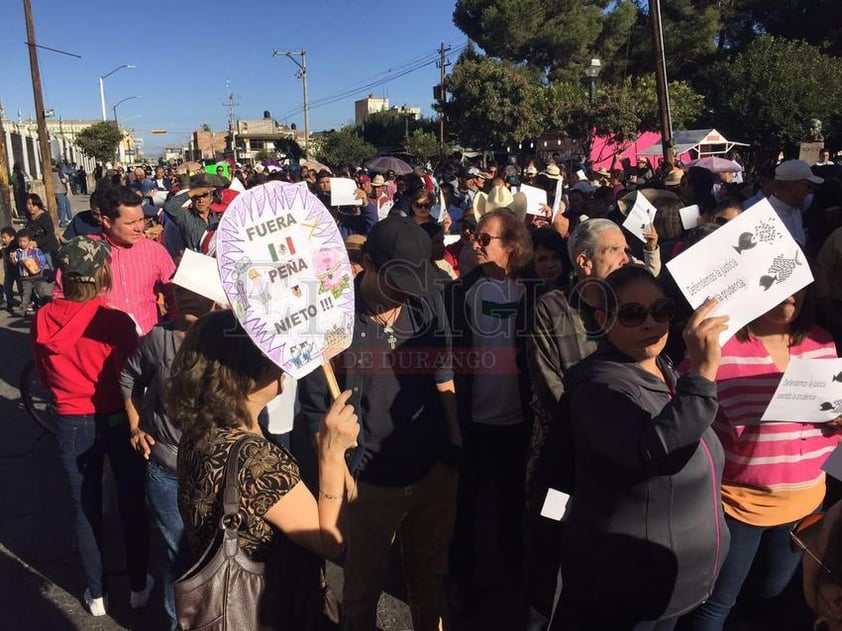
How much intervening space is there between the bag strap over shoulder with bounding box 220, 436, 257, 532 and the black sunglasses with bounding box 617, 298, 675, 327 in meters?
1.16

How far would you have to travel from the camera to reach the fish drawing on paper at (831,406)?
2.20 metres

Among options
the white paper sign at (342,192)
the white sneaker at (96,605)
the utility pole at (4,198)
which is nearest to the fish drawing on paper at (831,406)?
the white sneaker at (96,605)

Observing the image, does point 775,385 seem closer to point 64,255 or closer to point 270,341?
point 270,341

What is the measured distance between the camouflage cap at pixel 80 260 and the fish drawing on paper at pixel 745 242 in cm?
264

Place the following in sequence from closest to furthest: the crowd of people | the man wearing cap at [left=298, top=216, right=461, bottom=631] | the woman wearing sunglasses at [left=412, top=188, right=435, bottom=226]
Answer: the crowd of people
the man wearing cap at [left=298, top=216, right=461, bottom=631]
the woman wearing sunglasses at [left=412, top=188, right=435, bottom=226]

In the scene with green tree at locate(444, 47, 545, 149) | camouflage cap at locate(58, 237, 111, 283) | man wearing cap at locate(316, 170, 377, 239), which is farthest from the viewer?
green tree at locate(444, 47, 545, 149)

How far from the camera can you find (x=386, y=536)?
260cm

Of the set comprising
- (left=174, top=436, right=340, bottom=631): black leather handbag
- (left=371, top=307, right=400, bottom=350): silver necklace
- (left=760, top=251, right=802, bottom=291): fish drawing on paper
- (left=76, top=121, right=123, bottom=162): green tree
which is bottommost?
(left=174, top=436, right=340, bottom=631): black leather handbag

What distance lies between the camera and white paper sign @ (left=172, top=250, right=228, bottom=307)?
261 centimetres

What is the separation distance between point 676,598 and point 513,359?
4.58 ft

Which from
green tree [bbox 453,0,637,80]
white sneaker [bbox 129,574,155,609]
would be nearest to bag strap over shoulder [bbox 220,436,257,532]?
white sneaker [bbox 129,574,155,609]

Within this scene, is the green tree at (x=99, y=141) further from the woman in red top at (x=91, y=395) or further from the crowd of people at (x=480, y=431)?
the woman in red top at (x=91, y=395)

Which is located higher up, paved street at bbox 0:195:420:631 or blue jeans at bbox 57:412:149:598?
blue jeans at bbox 57:412:149:598

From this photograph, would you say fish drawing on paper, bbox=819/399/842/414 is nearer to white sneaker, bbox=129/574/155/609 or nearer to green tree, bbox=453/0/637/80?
white sneaker, bbox=129/574/155/609
